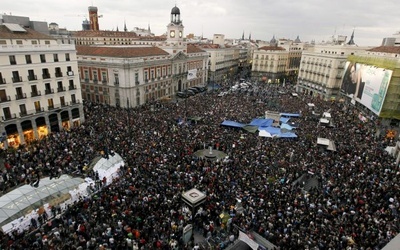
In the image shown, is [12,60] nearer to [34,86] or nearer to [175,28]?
[34,86]

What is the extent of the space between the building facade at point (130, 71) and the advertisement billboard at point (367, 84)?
36.6 meters

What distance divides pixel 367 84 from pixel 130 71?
4222 cm

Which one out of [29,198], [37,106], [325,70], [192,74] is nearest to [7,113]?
[37,106]

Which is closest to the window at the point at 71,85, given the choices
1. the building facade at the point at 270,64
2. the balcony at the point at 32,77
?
the balcony at the point at 32,77

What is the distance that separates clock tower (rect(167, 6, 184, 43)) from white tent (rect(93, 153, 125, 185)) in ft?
138

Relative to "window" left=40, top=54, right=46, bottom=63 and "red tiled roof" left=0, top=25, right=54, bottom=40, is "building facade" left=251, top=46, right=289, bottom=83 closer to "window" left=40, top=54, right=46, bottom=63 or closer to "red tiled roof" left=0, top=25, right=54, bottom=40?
"red tiled roof" left=0, top=25, right=54, bottom=40

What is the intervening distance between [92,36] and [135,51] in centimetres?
5924

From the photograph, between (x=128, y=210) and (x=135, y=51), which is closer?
(x=128, y=210)

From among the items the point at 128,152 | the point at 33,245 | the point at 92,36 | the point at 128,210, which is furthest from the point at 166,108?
the point at 92,36

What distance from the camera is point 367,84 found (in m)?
44.0

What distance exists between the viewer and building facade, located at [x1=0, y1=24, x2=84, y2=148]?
27.9 metres

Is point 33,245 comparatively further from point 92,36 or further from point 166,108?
point 92,36

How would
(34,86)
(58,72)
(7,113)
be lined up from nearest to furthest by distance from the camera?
(7,113), (34,86), (58,72)

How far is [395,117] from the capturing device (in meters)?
36.9
